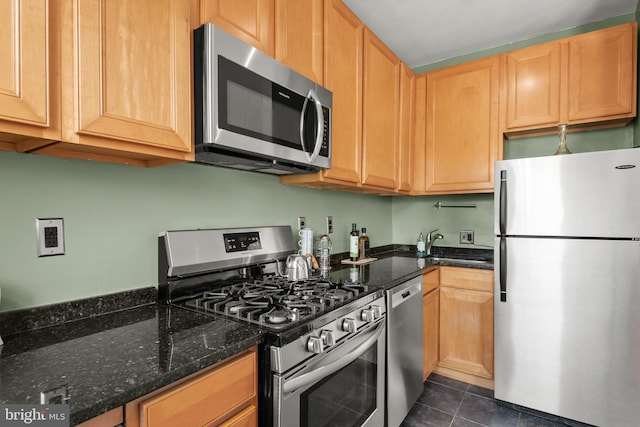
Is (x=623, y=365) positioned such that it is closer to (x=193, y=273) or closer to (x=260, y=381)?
(x=260, y=381)

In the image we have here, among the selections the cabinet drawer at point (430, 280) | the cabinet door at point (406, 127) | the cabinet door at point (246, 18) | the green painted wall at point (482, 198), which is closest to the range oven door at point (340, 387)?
the cabinet drawer at point (430, 280)

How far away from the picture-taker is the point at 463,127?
8.72 feet

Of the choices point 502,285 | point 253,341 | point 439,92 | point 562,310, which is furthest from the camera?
point 439,92

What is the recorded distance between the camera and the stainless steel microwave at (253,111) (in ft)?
3.74

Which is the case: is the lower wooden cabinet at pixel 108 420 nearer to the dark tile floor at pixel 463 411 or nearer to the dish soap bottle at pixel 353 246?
the dark tile floor at pixel 463 411

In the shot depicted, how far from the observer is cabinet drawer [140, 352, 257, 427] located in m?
0.74

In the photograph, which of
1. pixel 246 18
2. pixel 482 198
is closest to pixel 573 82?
pixel 482 198

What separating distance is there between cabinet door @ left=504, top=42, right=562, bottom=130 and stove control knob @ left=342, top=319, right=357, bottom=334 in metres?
2.08

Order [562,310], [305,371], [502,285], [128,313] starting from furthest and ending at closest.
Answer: [502,285]
[562,310]
[128,313]
[305,371]

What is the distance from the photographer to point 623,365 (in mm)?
1792

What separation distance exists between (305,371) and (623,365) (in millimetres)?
1882

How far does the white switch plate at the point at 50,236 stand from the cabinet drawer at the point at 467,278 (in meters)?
2.31

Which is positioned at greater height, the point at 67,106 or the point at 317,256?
the point at 67,106

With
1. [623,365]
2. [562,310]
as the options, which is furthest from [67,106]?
[623,365]
